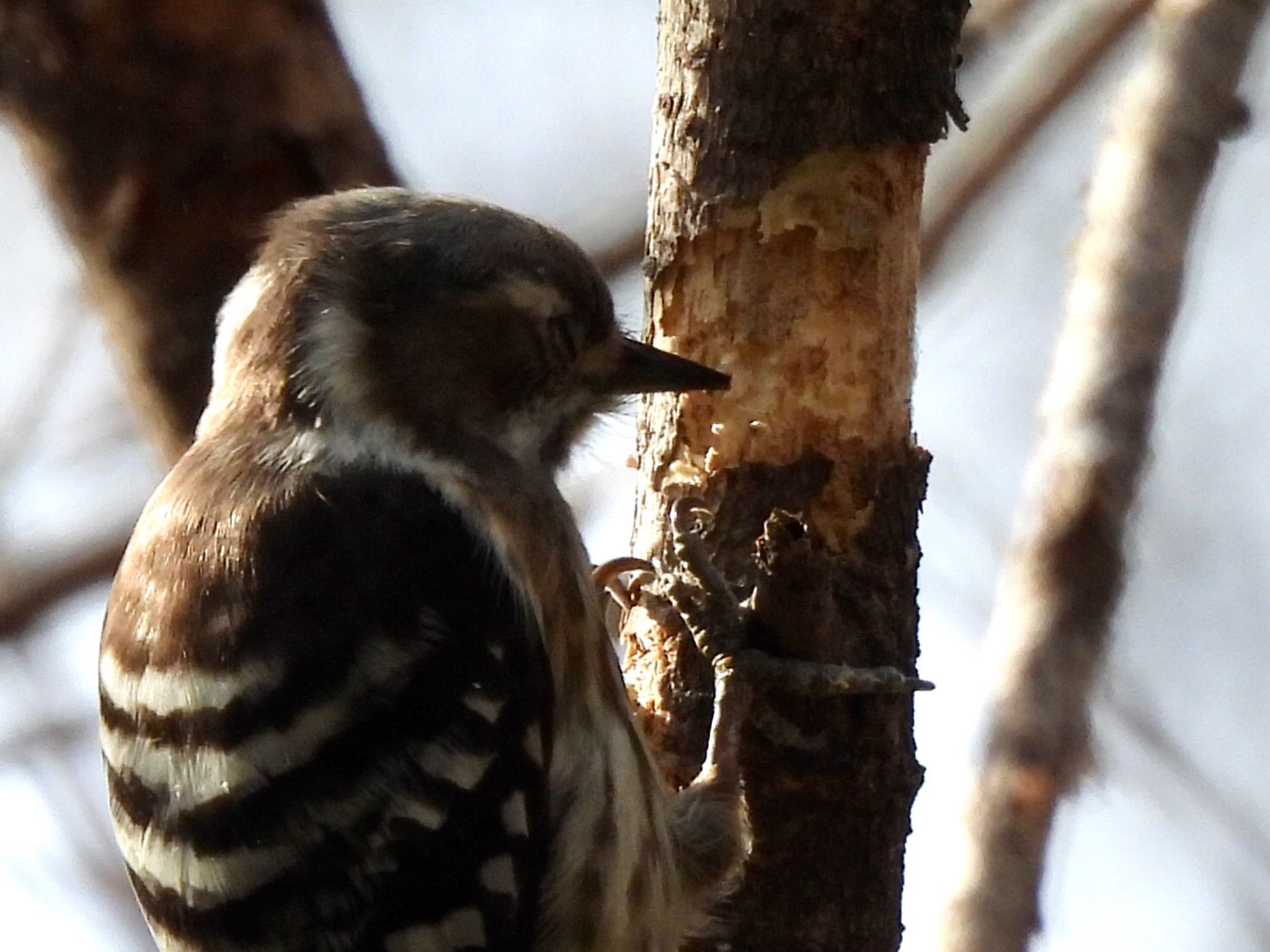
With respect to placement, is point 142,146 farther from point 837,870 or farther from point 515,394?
point 837,870

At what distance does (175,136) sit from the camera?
8.84 ft

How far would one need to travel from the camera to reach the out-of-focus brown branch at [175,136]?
2.67 metres

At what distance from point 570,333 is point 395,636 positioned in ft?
1.66

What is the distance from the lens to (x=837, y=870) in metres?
2.41

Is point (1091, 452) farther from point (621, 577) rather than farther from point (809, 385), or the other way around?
point (621, 577)

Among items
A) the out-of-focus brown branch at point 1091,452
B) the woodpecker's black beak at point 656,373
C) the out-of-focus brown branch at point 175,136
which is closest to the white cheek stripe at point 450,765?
the woodpecker's black beak at point 656,373

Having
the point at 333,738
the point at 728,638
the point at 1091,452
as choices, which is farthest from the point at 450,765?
the point at 1091,452

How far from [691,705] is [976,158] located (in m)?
1.05

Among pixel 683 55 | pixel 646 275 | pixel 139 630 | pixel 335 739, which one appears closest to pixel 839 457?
pixel 646 275

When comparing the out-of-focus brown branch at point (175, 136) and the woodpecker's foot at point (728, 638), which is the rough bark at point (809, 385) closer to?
the woodpecker's foot at point (728, 638)

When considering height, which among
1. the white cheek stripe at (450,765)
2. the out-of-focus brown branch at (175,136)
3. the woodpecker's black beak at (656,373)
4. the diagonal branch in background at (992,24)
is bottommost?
the white cheek stripe at (450,765)

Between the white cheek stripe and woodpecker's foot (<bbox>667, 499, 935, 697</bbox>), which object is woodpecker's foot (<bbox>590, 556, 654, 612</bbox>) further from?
the white cheek stripe

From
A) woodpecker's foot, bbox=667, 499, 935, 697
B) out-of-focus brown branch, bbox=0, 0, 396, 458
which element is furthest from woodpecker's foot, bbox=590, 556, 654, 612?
out-of-focus brown branch, bbox=0, 0, 396, 458

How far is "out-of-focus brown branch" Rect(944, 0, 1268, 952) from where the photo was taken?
2490mm
